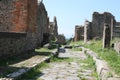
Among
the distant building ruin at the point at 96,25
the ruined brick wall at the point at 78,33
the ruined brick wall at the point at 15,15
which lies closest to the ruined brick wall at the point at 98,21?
the distant building ruin at the point at 96,25

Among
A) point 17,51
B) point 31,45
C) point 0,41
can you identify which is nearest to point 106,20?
point 31,45

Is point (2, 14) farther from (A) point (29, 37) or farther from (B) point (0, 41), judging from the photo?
(B) point (0, 41)

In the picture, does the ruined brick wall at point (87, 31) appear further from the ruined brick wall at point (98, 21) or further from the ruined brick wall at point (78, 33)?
the ruined brick wall at point (78, 33)

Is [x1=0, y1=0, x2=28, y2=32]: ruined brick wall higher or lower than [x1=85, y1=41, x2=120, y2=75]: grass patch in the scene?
higher

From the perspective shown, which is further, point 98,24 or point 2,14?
point 98,24

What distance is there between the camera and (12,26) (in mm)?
14766

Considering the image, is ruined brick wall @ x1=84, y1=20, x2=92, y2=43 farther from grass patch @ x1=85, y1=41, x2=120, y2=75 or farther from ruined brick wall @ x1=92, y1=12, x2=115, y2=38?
grass patch @ x1=85, y1=41, x2=120, y2=75

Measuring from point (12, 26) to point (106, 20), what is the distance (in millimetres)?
17882

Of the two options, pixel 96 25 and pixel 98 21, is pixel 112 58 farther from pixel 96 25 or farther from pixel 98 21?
pixel 98 21

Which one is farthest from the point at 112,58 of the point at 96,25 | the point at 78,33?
the point at 78,33

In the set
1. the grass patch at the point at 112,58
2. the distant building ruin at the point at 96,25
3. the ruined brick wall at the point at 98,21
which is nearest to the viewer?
the grass patch at the point at 112,58

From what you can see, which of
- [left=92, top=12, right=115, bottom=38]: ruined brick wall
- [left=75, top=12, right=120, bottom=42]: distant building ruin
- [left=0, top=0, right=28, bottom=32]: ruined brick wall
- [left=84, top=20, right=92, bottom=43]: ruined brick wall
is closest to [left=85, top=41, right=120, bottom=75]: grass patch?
[left=0, top=0, right=28, bottom=32]: ruined brick wall

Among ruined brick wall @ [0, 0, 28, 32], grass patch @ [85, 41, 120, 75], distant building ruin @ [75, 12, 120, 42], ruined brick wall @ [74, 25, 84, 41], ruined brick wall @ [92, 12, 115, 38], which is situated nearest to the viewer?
grass patch @ [85, 41, 120, 75]

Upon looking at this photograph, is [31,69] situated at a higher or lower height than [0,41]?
lower
